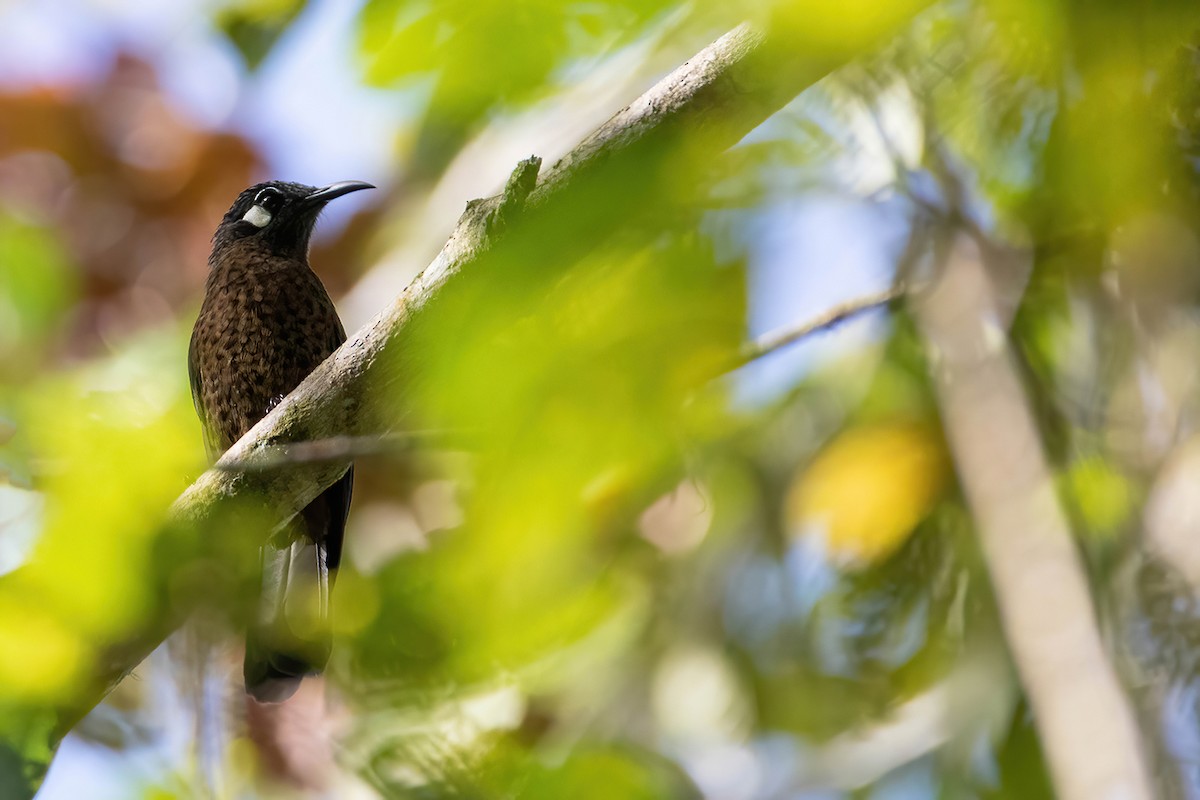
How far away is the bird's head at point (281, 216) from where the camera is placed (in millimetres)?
4359

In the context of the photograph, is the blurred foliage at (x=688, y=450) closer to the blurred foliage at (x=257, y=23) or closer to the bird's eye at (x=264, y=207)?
the blurred foliage at (x=257, y=23)

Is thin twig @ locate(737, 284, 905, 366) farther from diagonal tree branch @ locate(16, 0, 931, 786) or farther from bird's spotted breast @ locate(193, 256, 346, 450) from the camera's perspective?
bird's spotted breast @ locate(193, 256, 346, 450)

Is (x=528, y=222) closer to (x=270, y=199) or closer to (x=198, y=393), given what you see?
(x=198, y=393)

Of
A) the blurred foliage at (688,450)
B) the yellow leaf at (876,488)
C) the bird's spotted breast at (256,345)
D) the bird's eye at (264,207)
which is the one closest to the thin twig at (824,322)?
the blurred foliage at (688,450)

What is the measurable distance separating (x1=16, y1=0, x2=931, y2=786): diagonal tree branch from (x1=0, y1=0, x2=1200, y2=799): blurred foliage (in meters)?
0.02

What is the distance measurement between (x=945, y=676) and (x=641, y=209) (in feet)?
7.72

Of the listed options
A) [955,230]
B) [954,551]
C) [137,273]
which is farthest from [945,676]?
[137,273]

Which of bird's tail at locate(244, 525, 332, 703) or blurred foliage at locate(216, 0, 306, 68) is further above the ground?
blurred foliage at locate(216, 0, 306, 68)

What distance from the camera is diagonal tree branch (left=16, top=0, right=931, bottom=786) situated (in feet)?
5.28

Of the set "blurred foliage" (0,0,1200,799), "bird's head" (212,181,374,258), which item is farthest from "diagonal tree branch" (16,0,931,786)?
"bird's head" (212,181,374,258)

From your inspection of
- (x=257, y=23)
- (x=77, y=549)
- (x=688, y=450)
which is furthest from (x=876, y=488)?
(x=77, y=549)

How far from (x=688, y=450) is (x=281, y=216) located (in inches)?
91.5

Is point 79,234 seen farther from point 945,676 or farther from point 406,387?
point 945,676

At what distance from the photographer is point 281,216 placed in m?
4.41
